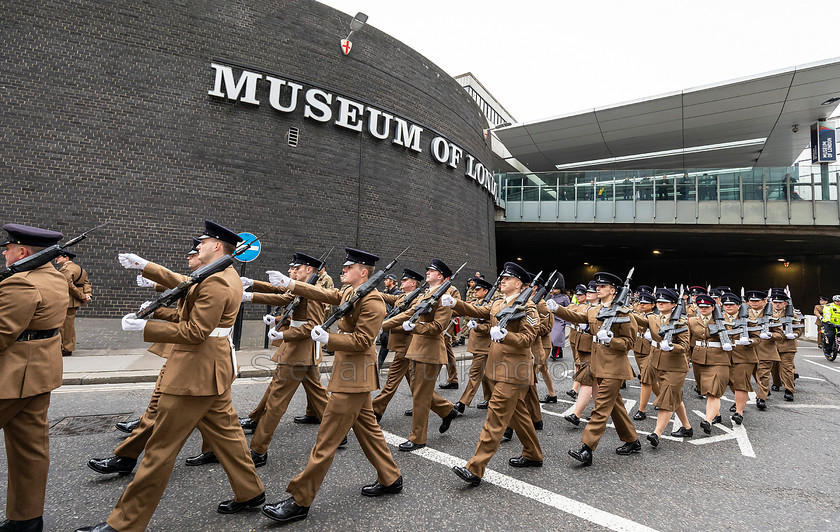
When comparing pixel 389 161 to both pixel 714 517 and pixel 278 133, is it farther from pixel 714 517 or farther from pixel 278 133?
pixel 714 517

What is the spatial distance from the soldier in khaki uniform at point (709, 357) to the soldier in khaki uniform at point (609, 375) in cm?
196

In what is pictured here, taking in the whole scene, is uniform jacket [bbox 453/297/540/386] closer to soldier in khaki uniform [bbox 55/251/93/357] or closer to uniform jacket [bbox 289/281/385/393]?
uniform jacket [bbox 289/281/385/393]

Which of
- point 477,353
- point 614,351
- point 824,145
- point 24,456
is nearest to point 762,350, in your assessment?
point 614,351

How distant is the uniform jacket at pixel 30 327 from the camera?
2.70m

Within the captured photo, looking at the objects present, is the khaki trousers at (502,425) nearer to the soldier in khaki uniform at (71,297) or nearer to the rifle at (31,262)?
the rifle at (31,262)

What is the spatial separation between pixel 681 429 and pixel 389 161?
11.4m

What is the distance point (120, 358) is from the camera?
8.38 m

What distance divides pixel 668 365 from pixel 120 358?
9594 millimetres

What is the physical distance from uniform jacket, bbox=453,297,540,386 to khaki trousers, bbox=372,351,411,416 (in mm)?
1754

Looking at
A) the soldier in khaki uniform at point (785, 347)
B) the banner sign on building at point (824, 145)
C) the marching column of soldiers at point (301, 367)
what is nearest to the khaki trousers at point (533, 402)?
the marching column of soldiers at point (301, 367)

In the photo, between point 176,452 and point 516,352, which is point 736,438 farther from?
point 176,452

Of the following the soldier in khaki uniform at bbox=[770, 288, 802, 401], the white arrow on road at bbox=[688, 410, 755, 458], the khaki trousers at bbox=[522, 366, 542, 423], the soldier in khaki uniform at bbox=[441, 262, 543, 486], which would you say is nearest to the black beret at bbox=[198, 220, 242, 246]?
the soldier in khaki uniform at bbox=[441, 262, 543, 486]

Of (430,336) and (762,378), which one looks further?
(762,378)

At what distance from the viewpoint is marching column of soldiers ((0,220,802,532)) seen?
2793 mm
